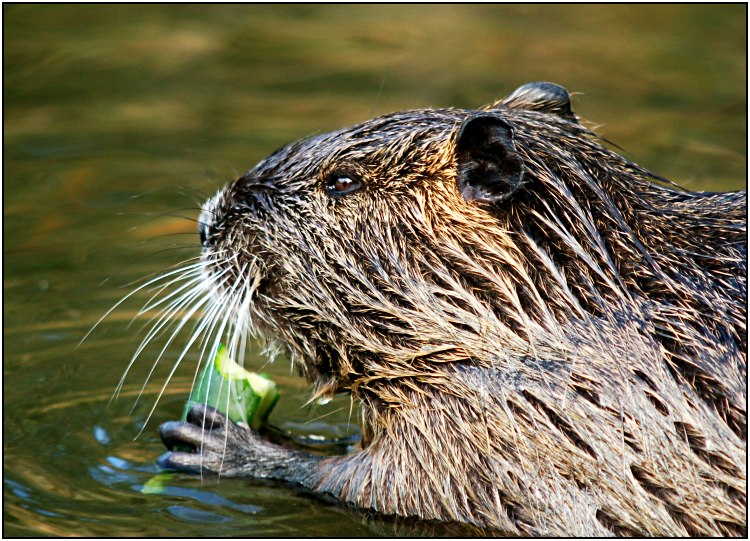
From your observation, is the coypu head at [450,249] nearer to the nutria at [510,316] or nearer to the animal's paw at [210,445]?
the nutria at [510,316]

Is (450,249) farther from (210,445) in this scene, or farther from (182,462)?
(182,462)

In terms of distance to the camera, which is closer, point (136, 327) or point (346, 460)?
point (346, 460)

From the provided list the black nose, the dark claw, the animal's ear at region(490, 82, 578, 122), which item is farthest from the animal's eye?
the dark claw

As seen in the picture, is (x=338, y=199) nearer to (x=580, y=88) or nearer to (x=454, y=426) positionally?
(x=454, y=426)

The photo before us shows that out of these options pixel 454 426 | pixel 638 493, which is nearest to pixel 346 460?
pixel 454 426

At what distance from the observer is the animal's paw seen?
427 cm

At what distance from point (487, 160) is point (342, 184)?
54 centimetres

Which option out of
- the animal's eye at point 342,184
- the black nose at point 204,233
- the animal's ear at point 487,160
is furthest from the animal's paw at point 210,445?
the animal's ear at point 487,160

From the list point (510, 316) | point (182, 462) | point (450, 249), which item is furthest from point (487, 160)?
point (182, 462)

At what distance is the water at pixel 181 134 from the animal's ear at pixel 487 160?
1.13m

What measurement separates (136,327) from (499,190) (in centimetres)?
230

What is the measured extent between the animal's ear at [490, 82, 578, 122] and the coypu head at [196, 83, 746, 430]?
261 millimetres

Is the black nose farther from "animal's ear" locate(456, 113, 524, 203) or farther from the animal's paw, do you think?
"animal's ear" locate(456, 113, 524, 203)

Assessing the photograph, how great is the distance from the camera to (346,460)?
4.16 meters
